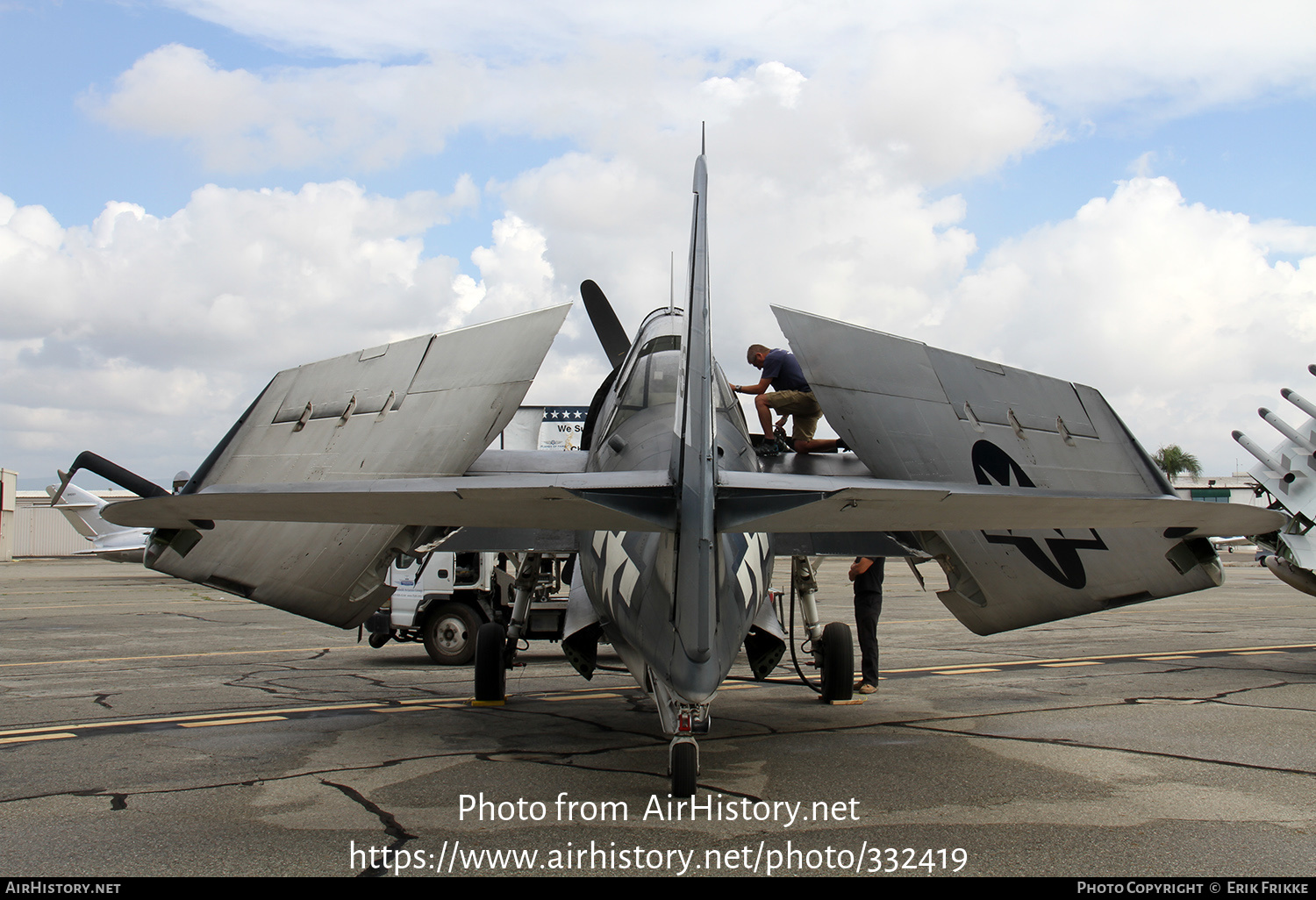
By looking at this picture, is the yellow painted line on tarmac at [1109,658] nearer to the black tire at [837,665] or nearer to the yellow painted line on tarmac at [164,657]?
the black tire at [837,665]

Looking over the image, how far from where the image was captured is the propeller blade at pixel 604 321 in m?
10.9

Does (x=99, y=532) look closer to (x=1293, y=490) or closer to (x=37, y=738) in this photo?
(x=37, y=738)

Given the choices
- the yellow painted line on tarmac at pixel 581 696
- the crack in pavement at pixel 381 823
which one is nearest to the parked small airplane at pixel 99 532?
the yellow painted line on tarmac at pixel 581 696

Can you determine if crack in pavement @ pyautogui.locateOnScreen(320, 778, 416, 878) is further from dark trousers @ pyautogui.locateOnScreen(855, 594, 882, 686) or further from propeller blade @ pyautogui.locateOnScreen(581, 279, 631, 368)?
propeller blade @ pyautogui.locateOnScreen(581, 279, 631, 368)

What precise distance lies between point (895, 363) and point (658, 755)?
3.68 m

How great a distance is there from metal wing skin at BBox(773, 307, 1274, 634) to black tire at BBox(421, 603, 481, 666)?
7045mm

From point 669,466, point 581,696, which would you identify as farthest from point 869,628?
point 669,466

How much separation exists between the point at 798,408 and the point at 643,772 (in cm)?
439

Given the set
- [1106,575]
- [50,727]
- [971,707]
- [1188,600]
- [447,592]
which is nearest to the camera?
[1106,575]

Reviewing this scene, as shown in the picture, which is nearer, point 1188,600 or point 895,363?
point 895,363

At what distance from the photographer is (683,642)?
14.7ft

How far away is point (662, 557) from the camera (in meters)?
4.72
